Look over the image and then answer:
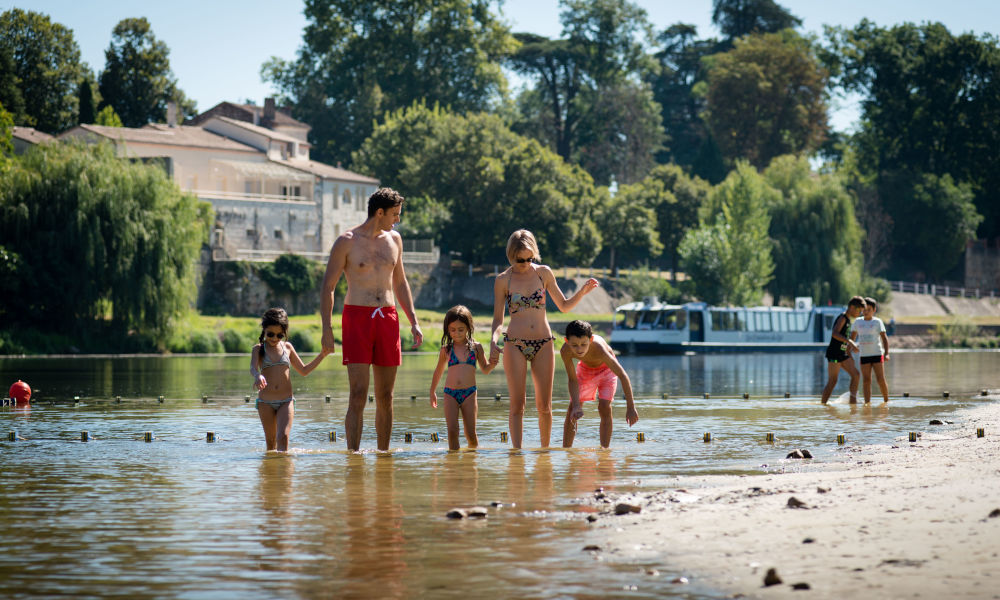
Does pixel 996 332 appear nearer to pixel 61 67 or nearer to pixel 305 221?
pixel 305 221

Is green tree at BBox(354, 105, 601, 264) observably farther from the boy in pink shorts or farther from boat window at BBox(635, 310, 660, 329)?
the boy in pink shorts

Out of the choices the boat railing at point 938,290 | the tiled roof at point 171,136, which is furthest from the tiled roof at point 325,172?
the boat railing at point 938,290

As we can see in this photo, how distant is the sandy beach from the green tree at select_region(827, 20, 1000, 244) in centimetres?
8593

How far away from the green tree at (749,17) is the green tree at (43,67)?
54748 mm

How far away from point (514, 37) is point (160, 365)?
7506 centimetres

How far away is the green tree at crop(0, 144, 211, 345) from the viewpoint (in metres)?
47.6

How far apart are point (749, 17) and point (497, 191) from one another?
145 ft

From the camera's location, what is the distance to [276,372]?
42.1ft

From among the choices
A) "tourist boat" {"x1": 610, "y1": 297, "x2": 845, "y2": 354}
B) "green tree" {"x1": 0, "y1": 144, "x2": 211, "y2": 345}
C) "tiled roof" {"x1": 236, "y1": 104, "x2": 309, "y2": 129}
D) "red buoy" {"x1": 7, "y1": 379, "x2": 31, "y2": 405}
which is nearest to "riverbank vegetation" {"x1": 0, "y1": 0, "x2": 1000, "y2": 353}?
"green tree" {"x1": 0, "y1": 144, "x2": 211, "y2": 345}

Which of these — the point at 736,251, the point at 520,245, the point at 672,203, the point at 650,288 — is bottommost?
the point at 520,245

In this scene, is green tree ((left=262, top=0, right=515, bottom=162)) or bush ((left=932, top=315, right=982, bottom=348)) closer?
bush ((left=932, top=315, right=982, bottom=348))

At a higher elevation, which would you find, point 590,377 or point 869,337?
point 869,337

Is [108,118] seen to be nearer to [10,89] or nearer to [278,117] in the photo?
[10,89]

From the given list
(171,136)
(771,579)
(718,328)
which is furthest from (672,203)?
(771,579)
